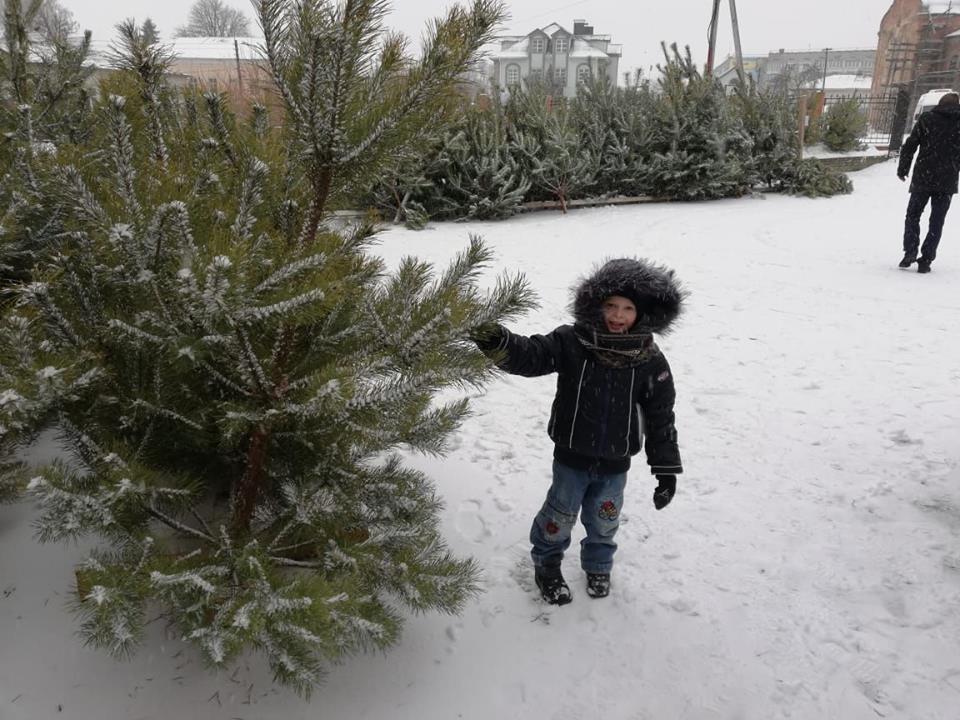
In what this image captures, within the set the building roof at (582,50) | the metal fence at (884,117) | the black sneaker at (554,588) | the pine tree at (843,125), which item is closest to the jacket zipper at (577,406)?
the black sneaker at (554,588)

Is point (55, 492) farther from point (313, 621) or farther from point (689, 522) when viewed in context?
point (689, 522)

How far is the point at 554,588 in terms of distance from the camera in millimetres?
2680

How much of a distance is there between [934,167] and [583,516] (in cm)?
678

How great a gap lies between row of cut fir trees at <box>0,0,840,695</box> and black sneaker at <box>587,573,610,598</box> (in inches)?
35.5

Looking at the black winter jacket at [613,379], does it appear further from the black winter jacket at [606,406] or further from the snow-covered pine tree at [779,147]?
the snow-covered pine tree at [779,147]

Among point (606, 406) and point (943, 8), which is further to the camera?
point (943, 8)

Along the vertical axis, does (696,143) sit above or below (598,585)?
above

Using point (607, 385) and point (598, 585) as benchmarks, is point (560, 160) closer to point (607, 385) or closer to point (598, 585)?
point (607, 385)

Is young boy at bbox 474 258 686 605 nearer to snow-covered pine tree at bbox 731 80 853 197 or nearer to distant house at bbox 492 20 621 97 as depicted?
snow-covered pine tree at bbox 731 80 853 197

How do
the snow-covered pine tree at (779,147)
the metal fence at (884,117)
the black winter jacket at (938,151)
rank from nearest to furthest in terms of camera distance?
the black winter jacket at (938,151)
the snow-covered pine tree at (779,147)
the metal fence at (884,117)

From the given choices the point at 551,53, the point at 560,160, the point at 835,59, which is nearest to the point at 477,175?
the point at 560,160

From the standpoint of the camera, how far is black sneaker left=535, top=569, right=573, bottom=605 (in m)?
2.67

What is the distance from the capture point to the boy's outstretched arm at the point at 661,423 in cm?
251

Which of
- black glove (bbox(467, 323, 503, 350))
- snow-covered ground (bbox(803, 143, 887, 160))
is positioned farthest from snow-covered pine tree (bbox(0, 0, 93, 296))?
snow-covered ground (bbox(803, 143, 887, 160))
